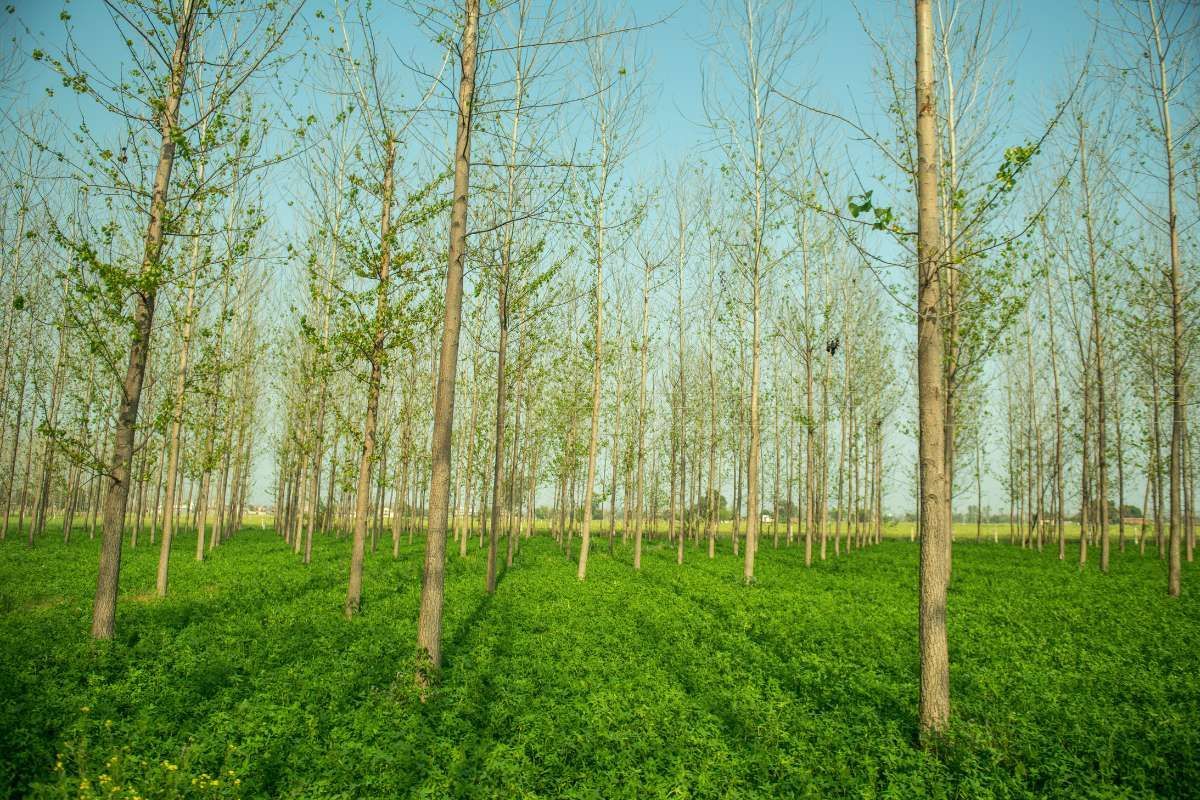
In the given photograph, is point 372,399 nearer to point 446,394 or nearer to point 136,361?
point 136,361

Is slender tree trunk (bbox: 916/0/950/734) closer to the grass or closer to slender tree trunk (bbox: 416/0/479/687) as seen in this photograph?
the grass

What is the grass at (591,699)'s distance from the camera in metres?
4.80

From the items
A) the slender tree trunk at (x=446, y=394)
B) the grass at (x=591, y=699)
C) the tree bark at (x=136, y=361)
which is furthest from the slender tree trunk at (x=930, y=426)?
the tree bark at (x=136, y=361)

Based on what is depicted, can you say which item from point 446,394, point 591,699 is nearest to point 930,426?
point 591,699

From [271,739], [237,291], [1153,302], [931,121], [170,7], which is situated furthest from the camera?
[237,291]

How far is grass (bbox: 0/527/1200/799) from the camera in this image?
15.7 ft

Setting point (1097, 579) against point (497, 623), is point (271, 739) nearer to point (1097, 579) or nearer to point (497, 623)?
point (497, 623)

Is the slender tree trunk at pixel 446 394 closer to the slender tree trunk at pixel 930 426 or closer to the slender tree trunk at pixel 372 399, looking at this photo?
the slender tree trunk at pixel 372 399

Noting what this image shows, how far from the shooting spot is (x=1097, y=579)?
15.5m

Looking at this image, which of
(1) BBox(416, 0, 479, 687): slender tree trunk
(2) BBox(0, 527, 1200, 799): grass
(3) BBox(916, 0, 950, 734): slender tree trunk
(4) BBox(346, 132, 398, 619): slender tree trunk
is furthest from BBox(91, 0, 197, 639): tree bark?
(3) BBox(916, 0, 950, 734): slender tree trunk

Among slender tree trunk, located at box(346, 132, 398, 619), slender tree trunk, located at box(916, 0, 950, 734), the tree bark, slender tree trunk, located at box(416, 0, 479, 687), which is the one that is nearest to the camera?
slender tree trunk, located at box(916, 0, 950, 734)

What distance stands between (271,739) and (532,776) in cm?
250

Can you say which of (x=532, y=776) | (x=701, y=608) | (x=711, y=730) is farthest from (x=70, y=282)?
(x=701, y=608)

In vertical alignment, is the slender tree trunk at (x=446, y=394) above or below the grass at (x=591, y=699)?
above
